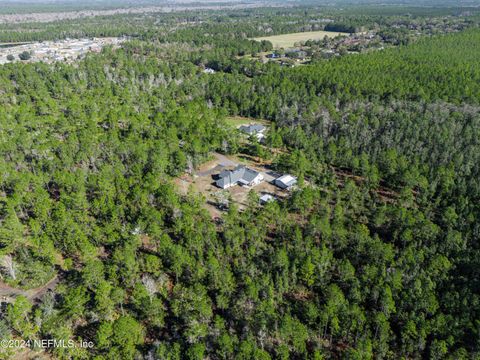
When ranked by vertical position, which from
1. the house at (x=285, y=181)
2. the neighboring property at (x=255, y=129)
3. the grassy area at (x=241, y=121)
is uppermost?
the neighboring property at (x=255, y=129)

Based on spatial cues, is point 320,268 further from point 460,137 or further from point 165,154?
point 460,137

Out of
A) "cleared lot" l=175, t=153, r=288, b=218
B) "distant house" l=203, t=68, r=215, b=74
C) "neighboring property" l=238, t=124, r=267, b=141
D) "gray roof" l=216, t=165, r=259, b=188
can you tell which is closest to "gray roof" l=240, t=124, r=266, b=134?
"neighboring property" l=238, t=124, r=267, b=141

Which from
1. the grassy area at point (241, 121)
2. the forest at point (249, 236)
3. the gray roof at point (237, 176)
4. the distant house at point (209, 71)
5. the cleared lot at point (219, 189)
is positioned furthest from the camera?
the distant house at point (209, 71)

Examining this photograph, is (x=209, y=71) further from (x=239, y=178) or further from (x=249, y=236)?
(x=249, y=236)

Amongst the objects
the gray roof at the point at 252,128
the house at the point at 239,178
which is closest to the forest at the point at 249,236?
the house at the point at 239,178

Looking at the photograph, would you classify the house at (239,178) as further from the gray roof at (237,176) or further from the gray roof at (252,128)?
the gray roof at (252,128)

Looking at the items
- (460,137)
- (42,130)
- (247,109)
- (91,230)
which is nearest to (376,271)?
(91,230)

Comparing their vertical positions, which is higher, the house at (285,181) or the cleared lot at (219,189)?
the house at (285,181)

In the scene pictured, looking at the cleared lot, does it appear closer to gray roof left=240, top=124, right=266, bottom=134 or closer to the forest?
the forest
